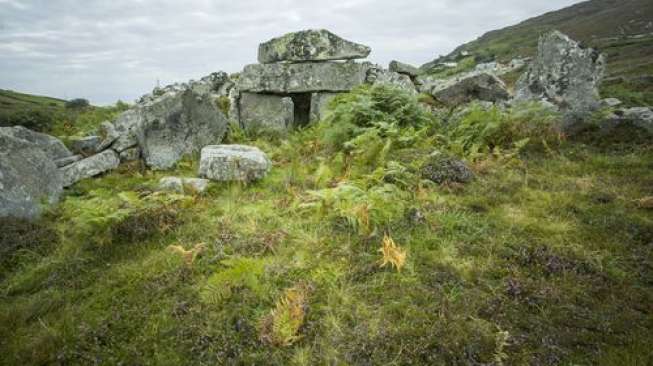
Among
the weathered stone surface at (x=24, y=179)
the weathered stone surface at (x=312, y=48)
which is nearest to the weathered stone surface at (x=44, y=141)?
the weathered stone surface at (x=24, y=179)

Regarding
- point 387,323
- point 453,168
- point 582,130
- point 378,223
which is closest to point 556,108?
point 582,130

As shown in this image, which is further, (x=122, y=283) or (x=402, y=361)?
(x=122, y=283)

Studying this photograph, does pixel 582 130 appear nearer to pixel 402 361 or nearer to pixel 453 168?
pixel 453 168

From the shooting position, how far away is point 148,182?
24.3ft

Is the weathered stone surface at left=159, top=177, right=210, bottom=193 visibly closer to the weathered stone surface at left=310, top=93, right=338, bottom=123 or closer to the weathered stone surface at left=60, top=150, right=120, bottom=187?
the weathered stone surface at left=60, top=150, right=120, bottom=187

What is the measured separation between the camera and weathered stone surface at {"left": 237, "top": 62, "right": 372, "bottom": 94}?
37.3ft

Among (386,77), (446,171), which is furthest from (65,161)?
(386,77)

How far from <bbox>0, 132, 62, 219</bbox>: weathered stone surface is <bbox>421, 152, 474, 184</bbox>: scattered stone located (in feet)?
20.7

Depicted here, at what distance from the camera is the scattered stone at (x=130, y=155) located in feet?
29.9

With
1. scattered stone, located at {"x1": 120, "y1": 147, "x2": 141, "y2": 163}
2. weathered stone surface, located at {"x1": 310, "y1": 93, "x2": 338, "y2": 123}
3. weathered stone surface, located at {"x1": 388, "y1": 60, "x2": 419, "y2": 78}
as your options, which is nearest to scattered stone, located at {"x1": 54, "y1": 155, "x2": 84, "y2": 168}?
scattered stone, located at {"x1": 120, "y1": 147, "x2": 141, "y2": 163}

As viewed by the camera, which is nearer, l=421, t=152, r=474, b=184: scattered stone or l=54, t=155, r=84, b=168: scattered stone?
l=421, t=152, r=474, b=184: scattered stone

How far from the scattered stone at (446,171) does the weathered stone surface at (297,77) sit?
18.2 ft

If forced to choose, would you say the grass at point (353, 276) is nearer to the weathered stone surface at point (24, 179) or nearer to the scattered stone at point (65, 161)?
the weathered stone surface at point (24, 179)

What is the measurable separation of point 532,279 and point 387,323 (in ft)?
5.38
